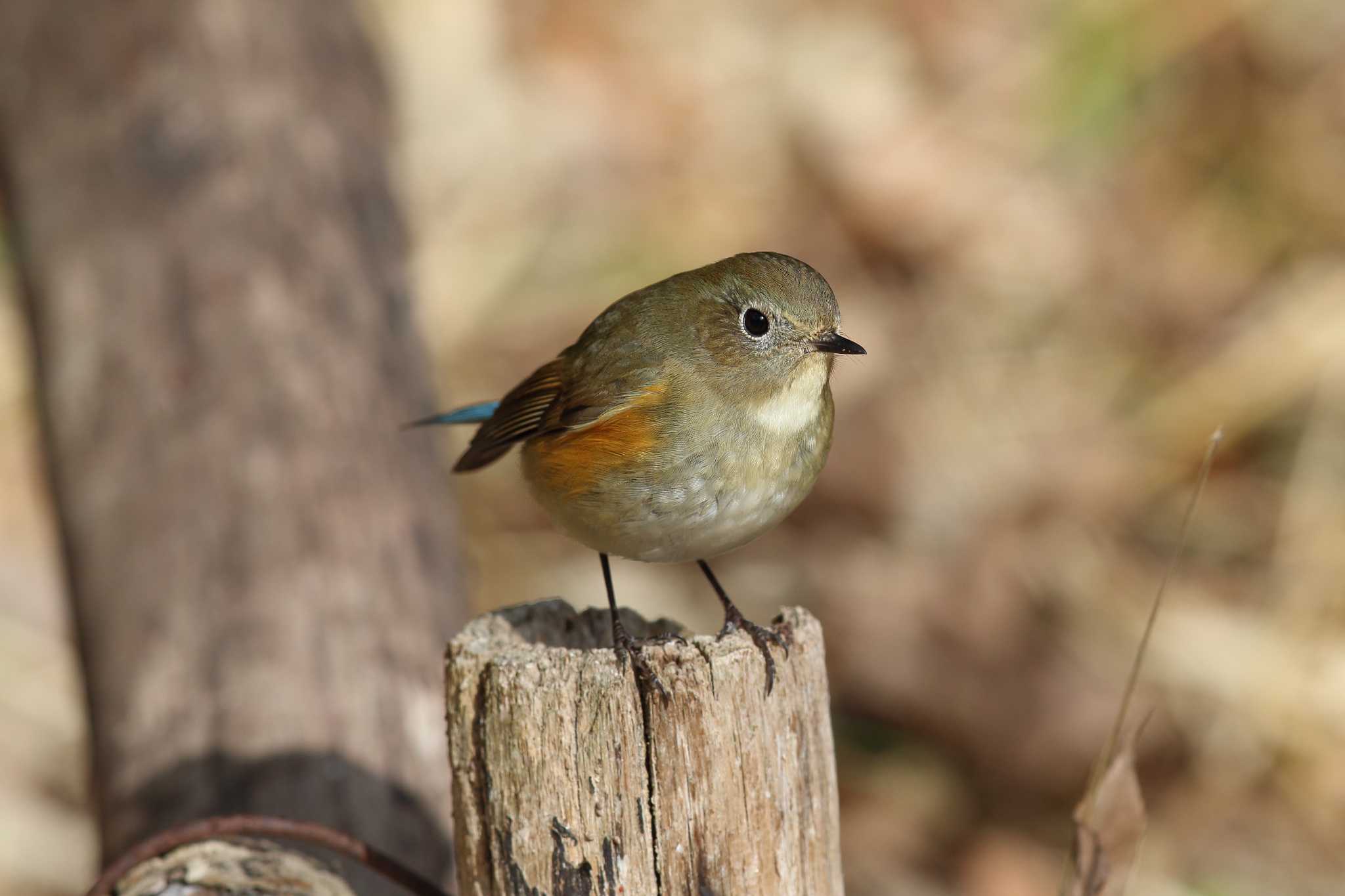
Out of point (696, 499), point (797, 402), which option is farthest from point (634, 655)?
point (797, 402)

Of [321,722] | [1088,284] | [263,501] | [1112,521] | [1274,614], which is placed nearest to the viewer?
[321,722]

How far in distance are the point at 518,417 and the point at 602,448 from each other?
430 millimetres

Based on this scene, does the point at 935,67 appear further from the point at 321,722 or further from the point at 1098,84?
the point at 321,722

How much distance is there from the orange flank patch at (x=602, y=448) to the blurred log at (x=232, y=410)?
0.71 m

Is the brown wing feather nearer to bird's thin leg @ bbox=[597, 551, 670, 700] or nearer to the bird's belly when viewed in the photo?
the bird's belly

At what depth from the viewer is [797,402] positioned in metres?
2.50

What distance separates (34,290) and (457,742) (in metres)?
2.60

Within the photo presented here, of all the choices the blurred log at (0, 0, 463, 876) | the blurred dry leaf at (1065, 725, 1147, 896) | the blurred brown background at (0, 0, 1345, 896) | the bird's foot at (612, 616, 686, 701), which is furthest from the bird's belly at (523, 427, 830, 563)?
the blurred brown background at (0, 0, 1345, 896)

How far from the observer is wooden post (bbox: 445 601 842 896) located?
6.15 ft

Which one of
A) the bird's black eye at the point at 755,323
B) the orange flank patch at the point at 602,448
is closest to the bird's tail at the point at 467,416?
the orange flank patch at the point at 602,448

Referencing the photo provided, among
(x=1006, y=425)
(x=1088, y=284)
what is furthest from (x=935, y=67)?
(x=1006, y=425)

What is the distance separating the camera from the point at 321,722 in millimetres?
→ 2762

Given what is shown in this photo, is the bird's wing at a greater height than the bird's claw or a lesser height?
greater

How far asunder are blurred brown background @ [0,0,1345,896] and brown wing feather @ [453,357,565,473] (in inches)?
33.3
